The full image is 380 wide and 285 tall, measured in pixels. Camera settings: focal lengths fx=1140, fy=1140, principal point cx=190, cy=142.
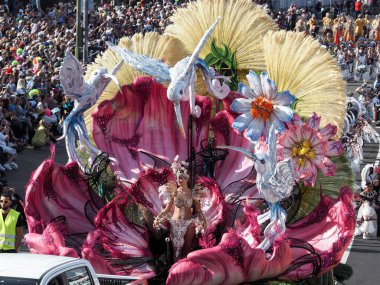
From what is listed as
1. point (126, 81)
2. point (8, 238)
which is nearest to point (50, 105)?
point (126, 81)

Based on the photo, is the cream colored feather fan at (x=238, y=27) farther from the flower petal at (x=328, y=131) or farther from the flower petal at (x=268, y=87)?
the flower petal at (x=328, y=131)

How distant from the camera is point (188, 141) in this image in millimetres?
13336

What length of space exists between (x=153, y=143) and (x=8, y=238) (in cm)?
220

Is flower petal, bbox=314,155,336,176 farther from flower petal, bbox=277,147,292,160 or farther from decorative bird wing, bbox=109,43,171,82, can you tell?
decorative bird wing, bbox=109,43,171,82

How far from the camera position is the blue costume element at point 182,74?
1223cm

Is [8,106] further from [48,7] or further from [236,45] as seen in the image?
[48,7]

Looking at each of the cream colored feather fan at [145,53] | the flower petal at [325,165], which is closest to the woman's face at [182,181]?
the flower petal at [325,165]

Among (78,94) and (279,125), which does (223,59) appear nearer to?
(279,125)

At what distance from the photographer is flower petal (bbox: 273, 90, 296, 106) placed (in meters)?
12.5

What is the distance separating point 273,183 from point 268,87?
55.3 inches

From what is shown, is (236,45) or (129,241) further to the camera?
(236,45)

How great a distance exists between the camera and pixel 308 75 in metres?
13.4

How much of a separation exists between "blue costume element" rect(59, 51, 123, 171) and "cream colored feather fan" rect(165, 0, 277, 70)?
4.87 feet

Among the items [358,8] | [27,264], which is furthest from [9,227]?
[358,8]
